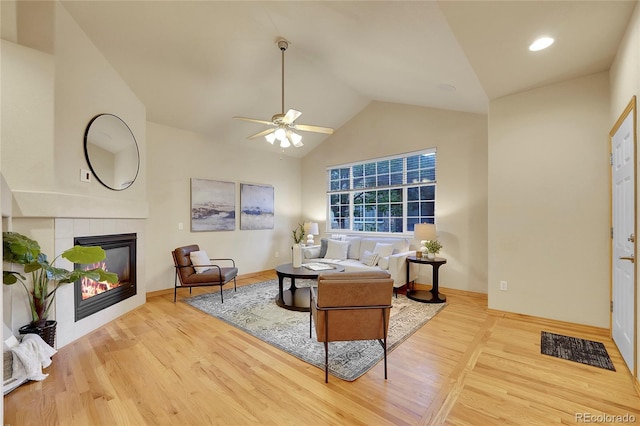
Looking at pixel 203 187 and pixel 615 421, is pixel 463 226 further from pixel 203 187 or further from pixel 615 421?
pixel 203 187

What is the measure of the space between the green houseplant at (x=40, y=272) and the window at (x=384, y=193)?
449 cm

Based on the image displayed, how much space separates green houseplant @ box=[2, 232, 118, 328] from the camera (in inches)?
87.0

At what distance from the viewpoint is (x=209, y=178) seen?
527 centimetres

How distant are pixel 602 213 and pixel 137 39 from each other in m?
5.51

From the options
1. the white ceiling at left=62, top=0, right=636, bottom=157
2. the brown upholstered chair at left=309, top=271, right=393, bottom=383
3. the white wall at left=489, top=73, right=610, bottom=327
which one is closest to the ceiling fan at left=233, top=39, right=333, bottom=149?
the white ceiling at left=62, top=0, right=636, bottom=157

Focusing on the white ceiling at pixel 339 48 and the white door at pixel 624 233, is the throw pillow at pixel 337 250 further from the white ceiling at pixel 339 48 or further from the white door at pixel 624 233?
the white door at pixel 624 233

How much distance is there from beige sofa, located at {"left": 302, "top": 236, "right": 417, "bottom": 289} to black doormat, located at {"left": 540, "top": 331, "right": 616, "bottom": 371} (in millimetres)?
1898

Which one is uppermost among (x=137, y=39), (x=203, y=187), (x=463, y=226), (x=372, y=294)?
(x=137, y=39)

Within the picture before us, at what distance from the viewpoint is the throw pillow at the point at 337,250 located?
5.32 meters

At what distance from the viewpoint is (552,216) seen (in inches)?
123

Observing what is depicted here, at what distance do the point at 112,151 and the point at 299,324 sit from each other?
126 inches

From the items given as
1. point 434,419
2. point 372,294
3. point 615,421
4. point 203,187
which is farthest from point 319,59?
point 615,421

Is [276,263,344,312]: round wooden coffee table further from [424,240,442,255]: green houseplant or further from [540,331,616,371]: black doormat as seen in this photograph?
[540,331,616,371]: black doormat

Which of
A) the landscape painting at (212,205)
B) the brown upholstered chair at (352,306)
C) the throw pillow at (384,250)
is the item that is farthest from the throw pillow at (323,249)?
the brown upholstered chair at (352,306)
